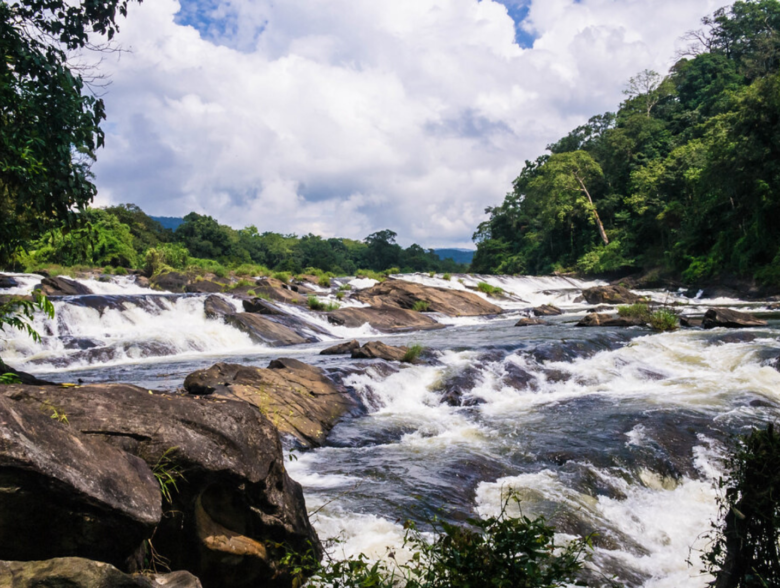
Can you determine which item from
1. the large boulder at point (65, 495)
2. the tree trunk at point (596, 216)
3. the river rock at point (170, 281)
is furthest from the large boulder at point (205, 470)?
the tree trunk at point (596, 216)

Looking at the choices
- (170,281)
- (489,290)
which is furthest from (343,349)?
(489,290)

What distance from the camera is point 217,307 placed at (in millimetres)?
19797

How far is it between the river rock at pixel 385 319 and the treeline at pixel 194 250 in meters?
9.69

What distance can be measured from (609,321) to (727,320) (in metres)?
3.71

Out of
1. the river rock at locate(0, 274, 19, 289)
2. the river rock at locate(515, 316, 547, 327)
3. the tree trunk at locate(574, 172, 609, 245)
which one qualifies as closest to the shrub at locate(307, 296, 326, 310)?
the river rock at locate(515, 316, 547, 327)

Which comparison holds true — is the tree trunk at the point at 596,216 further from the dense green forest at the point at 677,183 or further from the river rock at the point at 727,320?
the river rock at the point at 727,320

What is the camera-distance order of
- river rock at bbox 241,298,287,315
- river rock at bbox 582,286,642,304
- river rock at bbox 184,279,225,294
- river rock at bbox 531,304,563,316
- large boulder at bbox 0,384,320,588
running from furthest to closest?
river rock at bbox 582,286,642,304 → river rock at bbox 531,304,563,316 → river rock at bbox 184,279,225,294 → river rock at bbox 241,298,287,315 → large boulder at bbox 0,384,320,588

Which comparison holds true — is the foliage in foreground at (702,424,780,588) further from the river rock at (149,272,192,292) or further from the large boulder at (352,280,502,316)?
the river rock at (149,272,192,292)

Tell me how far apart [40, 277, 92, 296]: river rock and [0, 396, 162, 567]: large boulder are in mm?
22100

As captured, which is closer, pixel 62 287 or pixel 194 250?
pixel 62 287

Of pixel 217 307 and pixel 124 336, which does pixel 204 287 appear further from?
pixel 124 336

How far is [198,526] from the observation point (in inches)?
129

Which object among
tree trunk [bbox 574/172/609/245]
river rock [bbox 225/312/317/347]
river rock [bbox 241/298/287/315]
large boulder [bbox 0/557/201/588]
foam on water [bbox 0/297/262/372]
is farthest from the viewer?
tree trunk [bbox 574/172/609/245]

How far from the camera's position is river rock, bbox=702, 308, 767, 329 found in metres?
16.7
